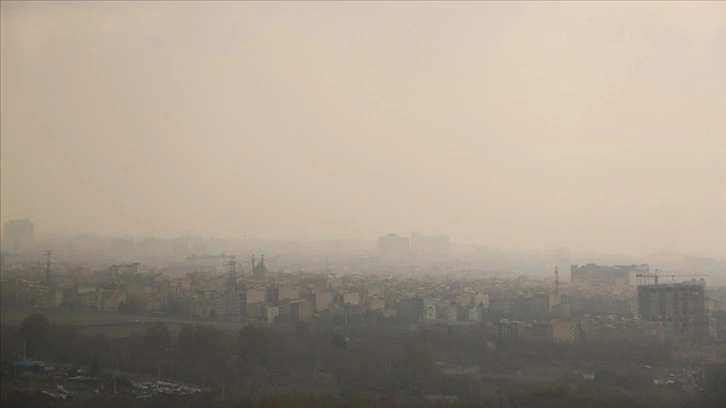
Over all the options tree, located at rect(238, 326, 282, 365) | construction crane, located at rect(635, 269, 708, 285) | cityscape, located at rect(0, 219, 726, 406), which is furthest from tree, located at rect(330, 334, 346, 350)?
construction crane, located at rect(635, 269, 708, 285)

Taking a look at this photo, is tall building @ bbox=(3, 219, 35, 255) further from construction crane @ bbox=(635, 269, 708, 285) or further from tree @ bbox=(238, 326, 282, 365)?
construction crane @ bbox=(635, 269, 708, 285)

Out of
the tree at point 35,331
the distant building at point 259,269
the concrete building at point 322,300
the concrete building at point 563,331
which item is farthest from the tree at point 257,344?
the concrete building at point 563,331

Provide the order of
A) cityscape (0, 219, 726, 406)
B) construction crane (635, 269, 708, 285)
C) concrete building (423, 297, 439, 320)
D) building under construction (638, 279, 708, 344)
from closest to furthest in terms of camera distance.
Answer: cityscape (0, 219, 726, 406) < building under construction (638, 279, 708, 344) < construction crane (635, 269, 708, 285) < concrete building (423, 297, 439, 320)

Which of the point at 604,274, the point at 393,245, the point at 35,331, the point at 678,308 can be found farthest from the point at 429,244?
the point at 35,331

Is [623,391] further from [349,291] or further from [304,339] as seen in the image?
[349,291]

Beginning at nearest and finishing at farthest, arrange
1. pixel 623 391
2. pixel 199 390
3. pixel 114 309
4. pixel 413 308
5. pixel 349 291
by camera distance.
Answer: pixel 623 391
pixel 199 390
pixel 114 309
pixel 413 308
pixel 349 291

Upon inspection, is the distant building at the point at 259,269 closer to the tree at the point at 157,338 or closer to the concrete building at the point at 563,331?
the tree at the point at 157,338

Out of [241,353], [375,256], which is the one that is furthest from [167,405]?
[375,256]
